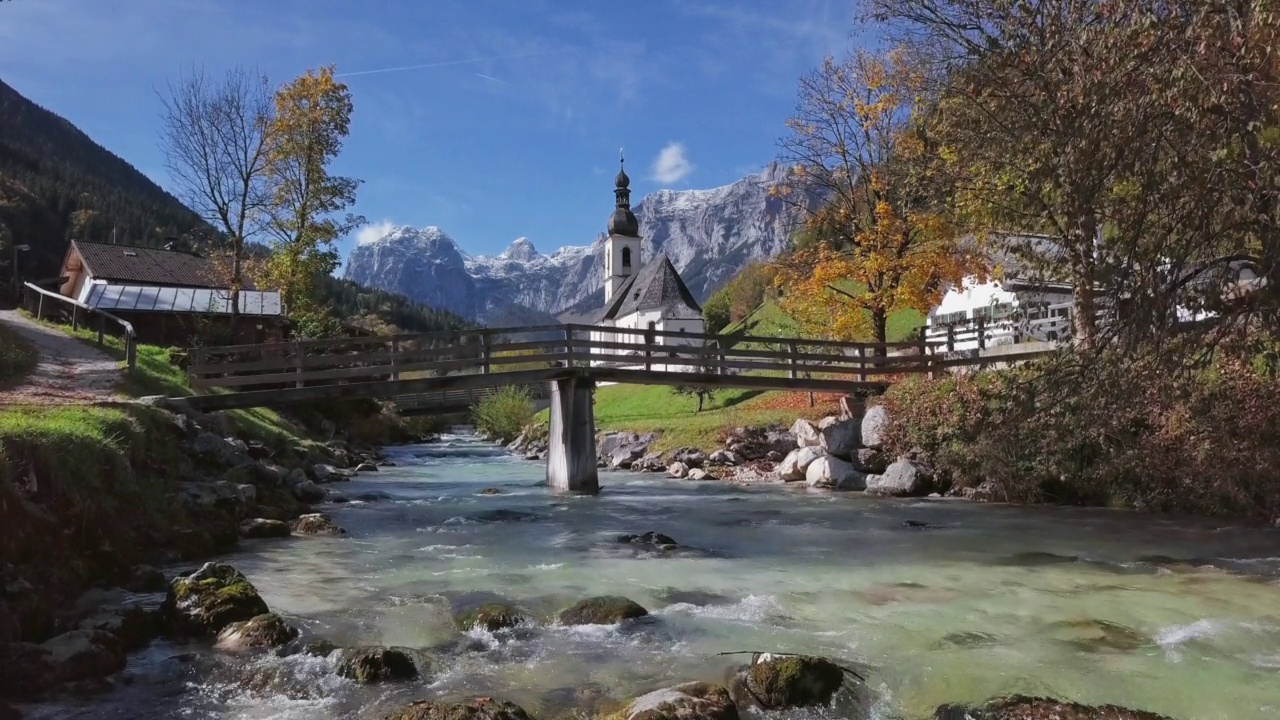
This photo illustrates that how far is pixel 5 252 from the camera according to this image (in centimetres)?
7625

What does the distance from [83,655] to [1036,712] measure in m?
7.02

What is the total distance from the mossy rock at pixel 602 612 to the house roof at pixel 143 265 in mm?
42866

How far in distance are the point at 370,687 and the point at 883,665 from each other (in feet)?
13.4

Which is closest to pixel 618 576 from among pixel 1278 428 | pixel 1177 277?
pixel 1177 277

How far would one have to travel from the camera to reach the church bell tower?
102m

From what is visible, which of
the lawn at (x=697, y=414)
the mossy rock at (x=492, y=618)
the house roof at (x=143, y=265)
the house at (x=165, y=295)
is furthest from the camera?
the house roof at (x=143, y=265)

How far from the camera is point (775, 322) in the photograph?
50.2 m

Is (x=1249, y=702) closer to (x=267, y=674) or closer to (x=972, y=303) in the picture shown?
(x=267, y=674)

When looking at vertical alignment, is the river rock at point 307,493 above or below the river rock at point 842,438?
below

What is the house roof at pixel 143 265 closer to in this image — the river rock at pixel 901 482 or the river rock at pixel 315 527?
the river rock at pixel 315 527

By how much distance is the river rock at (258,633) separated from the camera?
696cm

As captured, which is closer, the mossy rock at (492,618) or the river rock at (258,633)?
the river rock at (258,633)

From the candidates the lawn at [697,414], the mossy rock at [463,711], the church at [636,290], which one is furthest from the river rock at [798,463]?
the church at [636,290]

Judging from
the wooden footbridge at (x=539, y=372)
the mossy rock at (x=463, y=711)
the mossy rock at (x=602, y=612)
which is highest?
the wooden footbridge at (x=539, y=372)
